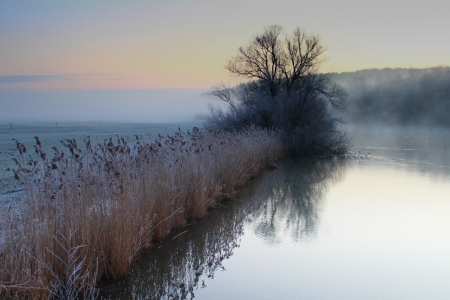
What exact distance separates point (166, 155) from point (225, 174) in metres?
2.96

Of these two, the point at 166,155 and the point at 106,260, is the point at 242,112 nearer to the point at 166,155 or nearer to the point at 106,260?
the point at 166,155

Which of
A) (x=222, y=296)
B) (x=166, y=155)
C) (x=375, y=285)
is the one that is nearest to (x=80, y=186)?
(x=222, y=296)

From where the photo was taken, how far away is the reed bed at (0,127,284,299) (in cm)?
369

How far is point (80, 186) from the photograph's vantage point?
181 inches

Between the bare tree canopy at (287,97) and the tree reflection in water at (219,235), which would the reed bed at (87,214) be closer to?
the tree reflection in water at (219,235)

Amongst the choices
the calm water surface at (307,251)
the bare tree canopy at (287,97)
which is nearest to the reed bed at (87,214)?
the calm water surface at (307,251)

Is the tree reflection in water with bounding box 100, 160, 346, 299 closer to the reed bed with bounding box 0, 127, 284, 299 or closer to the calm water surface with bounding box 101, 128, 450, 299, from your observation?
the calm water surface with bounding box 101, 128, 450, 299

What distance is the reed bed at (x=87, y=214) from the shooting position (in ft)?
12.1

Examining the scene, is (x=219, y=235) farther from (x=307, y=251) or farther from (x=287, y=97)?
(x=287, y=97)

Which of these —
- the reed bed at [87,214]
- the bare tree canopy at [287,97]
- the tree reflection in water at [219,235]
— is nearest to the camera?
the reed bed at [87,214]

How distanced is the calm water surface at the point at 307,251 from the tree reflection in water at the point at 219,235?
0.02 metres

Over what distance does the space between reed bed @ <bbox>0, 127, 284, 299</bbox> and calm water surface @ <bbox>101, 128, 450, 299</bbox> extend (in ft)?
1.27

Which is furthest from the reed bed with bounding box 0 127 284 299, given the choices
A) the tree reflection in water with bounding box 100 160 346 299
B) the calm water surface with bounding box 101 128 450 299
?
the calm water surface with bounding box 101 128 450 299

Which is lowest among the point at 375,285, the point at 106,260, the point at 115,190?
the point at 375,285
